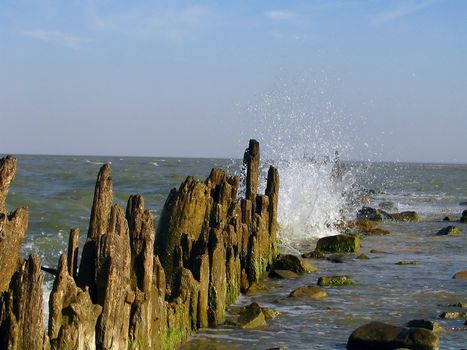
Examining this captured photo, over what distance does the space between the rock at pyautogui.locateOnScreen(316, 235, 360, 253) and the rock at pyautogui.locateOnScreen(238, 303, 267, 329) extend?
704cm

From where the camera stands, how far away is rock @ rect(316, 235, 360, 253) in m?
15.4

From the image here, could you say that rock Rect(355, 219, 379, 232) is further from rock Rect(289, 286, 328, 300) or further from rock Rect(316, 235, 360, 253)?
rock Rect(289, 286, 328, 300)

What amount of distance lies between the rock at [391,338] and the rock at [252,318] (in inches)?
47.6

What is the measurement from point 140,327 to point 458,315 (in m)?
4.54

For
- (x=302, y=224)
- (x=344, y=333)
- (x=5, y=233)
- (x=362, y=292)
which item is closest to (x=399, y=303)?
(x=362, y=292)

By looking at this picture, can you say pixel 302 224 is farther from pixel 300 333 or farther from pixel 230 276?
pixel 300 333

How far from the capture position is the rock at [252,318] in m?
8.21

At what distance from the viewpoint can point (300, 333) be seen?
8.19 meters

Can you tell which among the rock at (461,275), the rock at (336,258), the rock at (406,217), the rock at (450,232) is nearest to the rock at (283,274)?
the rock at (336,258)

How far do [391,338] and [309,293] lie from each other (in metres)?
3.03

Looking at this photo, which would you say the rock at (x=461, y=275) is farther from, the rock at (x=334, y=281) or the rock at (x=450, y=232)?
the rock at (x=450, y=232)

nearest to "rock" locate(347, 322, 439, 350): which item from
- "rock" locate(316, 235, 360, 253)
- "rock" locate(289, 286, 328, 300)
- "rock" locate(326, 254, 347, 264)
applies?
"rock" locate(289, 286, 328, 300)

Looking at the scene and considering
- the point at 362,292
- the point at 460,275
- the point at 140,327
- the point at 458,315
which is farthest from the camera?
the point at 460,275

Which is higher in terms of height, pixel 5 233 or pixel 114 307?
pixel 5 233
